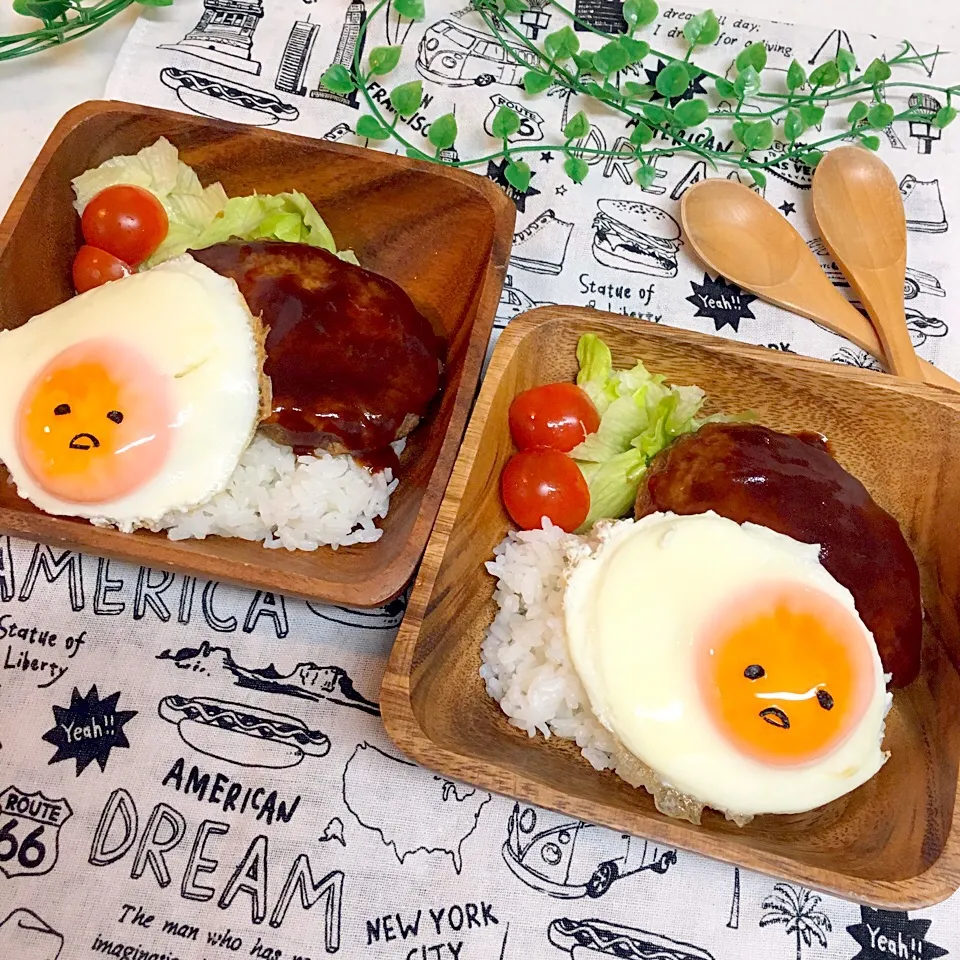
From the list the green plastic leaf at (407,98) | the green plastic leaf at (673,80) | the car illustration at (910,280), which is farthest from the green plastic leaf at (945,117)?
the green plastic leaf at (407,98)

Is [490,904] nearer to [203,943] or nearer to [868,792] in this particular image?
[203,943]

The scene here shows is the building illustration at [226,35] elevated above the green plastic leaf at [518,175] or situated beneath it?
elevated above

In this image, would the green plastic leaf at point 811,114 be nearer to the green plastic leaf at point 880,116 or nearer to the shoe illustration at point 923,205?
the green plastic leaf at point 880,116

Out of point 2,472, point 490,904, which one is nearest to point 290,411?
point 2,472

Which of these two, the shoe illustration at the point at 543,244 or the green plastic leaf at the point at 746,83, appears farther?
the green plastic leaf at the point at 746,83

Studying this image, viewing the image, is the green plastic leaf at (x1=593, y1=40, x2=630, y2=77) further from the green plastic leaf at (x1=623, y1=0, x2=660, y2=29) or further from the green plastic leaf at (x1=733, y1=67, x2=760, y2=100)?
the green plastic leaf at (x1=733, y1=67, x2=760, y2=100)

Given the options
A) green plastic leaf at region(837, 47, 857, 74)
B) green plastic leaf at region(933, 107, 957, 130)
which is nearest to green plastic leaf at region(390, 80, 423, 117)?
green plastic leaf at region(837, 47, 857, 74)
